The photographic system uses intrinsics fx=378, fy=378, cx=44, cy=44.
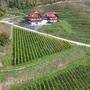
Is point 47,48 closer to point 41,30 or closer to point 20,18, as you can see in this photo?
point 41,30

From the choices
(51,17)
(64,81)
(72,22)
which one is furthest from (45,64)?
(72,22)

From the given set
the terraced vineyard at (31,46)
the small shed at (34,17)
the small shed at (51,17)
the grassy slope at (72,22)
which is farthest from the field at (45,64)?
the small shed at (51,17)

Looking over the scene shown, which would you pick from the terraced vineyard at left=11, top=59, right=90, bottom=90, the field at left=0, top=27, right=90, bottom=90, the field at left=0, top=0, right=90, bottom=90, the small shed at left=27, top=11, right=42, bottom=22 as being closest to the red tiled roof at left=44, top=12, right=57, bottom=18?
the small shed at left=27, top=11, right=42, bottom=22

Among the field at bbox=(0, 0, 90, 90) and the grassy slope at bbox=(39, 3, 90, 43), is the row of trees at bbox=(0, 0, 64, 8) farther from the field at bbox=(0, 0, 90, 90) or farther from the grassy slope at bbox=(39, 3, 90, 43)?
the field at bbox=(0, 0, 90, 90)

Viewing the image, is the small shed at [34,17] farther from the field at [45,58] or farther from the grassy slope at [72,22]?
the grassy slope at [72,22]

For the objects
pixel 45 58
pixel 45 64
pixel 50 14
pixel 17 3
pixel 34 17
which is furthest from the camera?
pixel 17 3

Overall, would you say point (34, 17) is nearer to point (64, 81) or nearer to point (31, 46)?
point (31, 46)

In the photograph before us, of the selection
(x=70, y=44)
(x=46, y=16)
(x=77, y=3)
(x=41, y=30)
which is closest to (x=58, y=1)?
(x=77, y=3)
